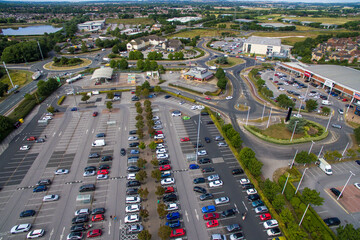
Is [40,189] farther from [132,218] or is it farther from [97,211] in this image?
[132,218]

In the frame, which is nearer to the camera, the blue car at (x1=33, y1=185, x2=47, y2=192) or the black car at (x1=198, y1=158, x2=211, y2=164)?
the blue car at (x1=33, y1=185, x2=47, y2=192)

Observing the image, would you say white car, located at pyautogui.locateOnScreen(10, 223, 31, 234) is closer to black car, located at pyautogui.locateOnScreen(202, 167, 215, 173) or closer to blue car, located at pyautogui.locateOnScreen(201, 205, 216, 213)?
blue car, located at pyautogui.locateOnScreen(201, 205, 216, 213)

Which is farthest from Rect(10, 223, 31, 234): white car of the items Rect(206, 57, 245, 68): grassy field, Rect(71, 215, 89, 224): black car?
Rect(206, 57, 245, 68): grassy field

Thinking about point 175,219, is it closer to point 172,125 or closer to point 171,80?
point 172,125

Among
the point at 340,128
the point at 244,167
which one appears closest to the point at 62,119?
the point at 244,167

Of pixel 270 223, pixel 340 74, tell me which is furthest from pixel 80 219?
pixel 340 74

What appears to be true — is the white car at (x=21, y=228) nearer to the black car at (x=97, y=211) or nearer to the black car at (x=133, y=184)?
the black car at (x=97, y=211)
